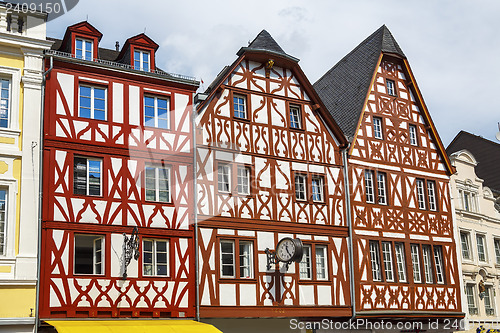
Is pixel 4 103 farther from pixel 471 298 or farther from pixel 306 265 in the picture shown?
pixel 471 298

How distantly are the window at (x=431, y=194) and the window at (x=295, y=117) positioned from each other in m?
6.54

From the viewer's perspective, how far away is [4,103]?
19562 mm

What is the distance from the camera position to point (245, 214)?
22.8 metres

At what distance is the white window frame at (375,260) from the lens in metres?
25.3

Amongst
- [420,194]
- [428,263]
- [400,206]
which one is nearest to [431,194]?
[420,194]

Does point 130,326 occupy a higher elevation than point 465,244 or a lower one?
lower

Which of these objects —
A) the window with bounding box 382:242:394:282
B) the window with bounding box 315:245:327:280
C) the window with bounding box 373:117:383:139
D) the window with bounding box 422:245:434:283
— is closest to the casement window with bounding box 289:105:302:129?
the window with bounding box 373:117:383:139

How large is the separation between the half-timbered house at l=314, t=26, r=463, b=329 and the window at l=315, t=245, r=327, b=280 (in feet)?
4.05

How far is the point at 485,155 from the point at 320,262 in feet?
60.4

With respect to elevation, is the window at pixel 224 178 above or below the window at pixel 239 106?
below

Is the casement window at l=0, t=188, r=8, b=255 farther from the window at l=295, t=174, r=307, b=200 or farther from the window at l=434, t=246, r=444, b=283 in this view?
the window at l=434, t=246, r=444, b=283

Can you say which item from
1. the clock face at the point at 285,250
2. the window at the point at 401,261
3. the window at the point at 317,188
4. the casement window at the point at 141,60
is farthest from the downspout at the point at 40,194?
the window at the point at 401,261

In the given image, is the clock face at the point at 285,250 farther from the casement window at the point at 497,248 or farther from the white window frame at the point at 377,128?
the casement window at the point at 497,248

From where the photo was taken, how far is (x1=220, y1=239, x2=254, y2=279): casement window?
2205 cm
